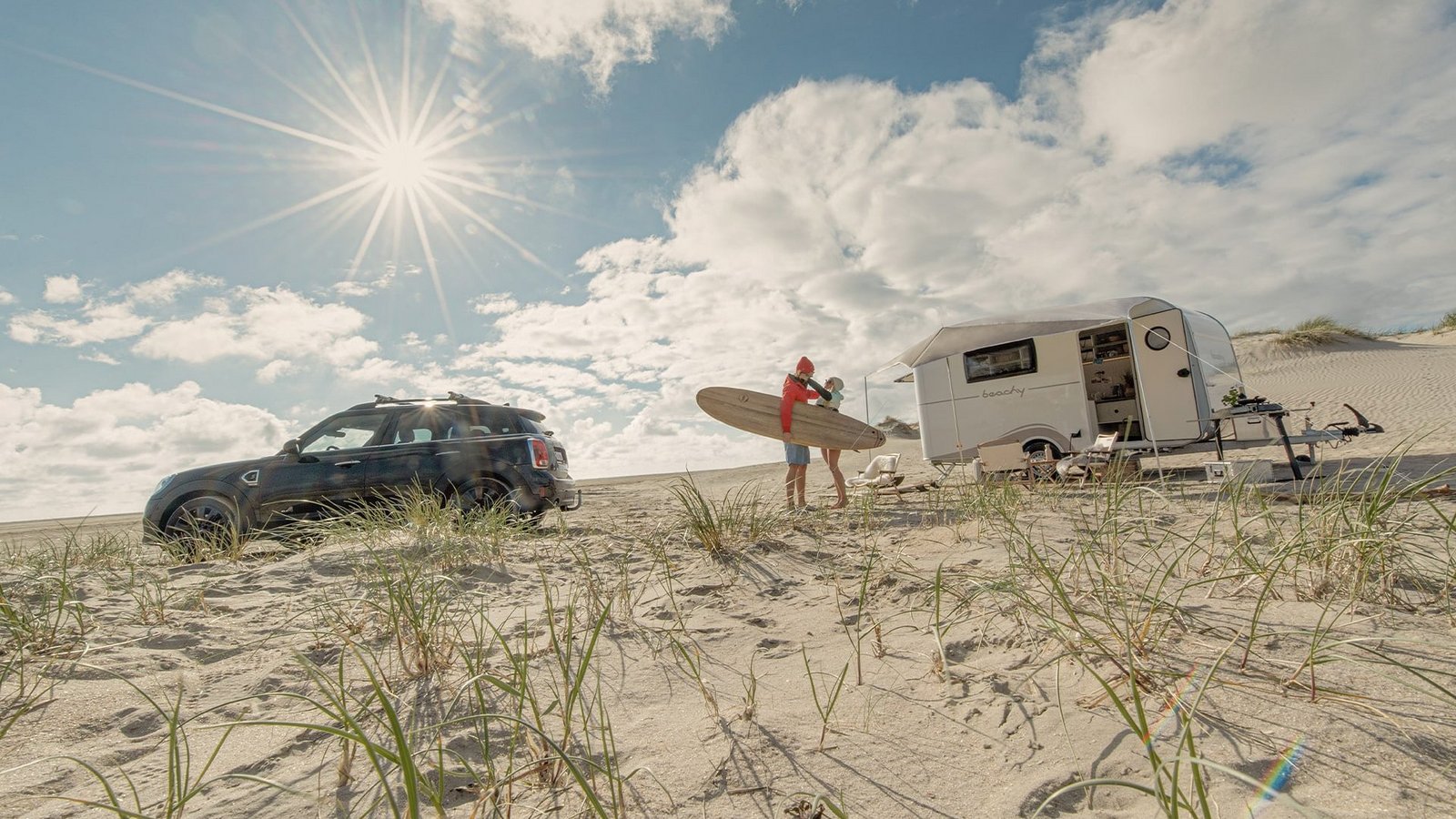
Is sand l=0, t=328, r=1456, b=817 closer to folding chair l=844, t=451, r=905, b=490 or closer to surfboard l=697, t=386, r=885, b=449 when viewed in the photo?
folding chair l=844, t=451, r=905, b=490

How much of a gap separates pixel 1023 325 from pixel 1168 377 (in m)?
2.93

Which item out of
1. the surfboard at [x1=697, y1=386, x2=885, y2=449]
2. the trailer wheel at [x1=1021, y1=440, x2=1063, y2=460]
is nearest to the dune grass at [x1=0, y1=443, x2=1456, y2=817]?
the surfboard at [x1=697, y1=386, x2=885, y2=449]

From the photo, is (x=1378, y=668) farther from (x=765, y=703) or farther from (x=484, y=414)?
(x=484, y=414)

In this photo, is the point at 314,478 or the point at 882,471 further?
the point at 882,471

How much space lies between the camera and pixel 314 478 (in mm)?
6945

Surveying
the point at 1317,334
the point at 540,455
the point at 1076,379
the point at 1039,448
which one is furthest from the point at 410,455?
the point at 1317,334

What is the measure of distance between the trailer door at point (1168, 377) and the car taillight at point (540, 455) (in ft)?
27.7

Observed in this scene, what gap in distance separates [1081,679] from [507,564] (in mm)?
3361

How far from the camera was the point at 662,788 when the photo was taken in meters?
1.48

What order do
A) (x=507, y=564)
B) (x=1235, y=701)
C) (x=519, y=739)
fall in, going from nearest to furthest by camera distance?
(x=1235, y=701)
(x=519, y=739)
(x=507, y=564)

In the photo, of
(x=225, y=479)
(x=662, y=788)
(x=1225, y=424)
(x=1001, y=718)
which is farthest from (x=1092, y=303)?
(x=225, y=479)

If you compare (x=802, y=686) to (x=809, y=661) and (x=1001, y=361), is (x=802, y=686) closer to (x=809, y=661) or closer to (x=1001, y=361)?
(x=809, y=661)

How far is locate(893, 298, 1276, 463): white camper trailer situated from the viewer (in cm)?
921

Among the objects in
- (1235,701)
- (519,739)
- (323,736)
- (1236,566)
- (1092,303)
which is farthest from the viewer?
(1092,303)
